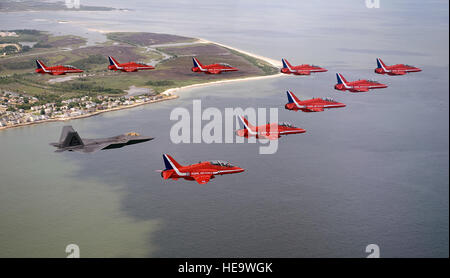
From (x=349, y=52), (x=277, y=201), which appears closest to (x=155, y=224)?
(x=277, y=201)

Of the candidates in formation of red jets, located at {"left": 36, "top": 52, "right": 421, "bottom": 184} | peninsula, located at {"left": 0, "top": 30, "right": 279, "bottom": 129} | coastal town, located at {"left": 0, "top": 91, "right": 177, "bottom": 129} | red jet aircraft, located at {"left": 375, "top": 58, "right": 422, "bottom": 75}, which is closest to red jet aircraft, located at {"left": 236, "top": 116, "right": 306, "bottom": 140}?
formation of red jets, located at {"left": 36, "top": 52, "right": 421, "bottom": 184}

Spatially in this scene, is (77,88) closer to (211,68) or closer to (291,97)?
(211,68)

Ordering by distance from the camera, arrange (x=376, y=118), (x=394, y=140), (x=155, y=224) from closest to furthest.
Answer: (x=155, y=224), (x=394, y=140), (x=376, y=118)

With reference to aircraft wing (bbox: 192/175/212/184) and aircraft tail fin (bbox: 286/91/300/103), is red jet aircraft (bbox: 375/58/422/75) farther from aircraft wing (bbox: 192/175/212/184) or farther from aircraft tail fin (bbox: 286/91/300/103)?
aircraft wing (bbox: 192/175/212/184)

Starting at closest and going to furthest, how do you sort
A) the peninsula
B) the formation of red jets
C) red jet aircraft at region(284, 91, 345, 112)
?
the formation of red jets → red jet aircraft at region(284, 91, 345, 112) → the peninsula

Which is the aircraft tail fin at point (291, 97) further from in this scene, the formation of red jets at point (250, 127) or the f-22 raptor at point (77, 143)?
the f-22 raptor at point (77, 143)

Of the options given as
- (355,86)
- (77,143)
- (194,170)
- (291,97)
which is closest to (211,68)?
(291,97)

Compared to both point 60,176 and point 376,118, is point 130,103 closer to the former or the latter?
point 60,176
